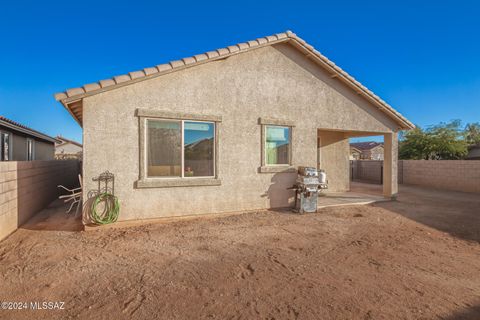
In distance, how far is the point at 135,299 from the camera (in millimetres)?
3176

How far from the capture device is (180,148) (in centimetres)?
671

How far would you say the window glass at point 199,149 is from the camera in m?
6.81

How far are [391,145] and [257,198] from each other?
626 cm

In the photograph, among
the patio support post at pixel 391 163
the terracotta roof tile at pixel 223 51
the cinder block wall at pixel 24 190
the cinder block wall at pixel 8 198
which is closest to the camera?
the cinder block wall at pixel 8 198

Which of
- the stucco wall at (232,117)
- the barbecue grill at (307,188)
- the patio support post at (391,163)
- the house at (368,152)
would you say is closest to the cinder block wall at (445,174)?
the patio support post at (391,163)

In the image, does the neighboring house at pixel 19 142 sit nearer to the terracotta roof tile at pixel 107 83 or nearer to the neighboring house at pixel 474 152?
the terracotta roof tile at pixel 107 83

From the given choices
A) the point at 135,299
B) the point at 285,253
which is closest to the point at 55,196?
the point at 135,299

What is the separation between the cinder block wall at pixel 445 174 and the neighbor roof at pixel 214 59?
20.8 feet

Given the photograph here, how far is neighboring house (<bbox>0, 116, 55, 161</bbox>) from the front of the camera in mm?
12320

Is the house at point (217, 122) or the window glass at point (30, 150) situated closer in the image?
the house at point (217, 122)

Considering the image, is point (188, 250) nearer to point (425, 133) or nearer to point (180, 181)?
point (180, 181)

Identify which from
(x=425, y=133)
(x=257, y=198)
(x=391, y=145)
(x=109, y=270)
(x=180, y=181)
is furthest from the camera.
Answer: (x=425, y=133)

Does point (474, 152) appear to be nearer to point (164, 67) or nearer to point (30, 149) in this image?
point (164, 67)

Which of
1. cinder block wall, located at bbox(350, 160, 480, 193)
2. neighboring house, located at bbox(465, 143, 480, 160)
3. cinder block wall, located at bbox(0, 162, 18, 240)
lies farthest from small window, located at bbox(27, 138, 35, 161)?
neighboring house, located at bbox(465, 143, 480, 160)
